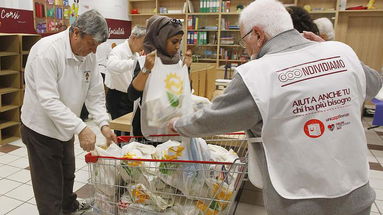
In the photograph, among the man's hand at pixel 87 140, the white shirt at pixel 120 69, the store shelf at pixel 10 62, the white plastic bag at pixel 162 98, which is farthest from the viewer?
the store shelf at pixel 10 62

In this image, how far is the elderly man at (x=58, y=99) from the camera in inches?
64.7

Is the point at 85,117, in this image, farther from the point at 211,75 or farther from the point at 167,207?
the point at 167,207

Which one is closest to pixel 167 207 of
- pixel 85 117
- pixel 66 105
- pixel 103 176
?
pixel 103 176

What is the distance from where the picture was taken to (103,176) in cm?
145

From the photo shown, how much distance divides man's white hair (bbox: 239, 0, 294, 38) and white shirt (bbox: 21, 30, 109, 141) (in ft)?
3.53

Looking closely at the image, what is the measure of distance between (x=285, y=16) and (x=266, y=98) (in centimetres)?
33

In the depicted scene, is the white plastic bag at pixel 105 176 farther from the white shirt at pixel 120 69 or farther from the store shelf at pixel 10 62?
the store shelf at pixel 10 62

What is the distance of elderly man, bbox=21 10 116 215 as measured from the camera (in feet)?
5.39

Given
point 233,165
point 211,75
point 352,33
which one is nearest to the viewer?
point 233,165

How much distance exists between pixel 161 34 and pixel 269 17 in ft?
2.90

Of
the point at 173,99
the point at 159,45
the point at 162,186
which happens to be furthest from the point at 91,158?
the point at 159,45

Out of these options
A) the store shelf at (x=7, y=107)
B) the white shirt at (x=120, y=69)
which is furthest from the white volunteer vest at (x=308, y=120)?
the store shelf at (x=7, y=107)

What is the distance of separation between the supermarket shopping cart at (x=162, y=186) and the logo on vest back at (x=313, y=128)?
1.24ft

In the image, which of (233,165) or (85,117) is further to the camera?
(85,117)
